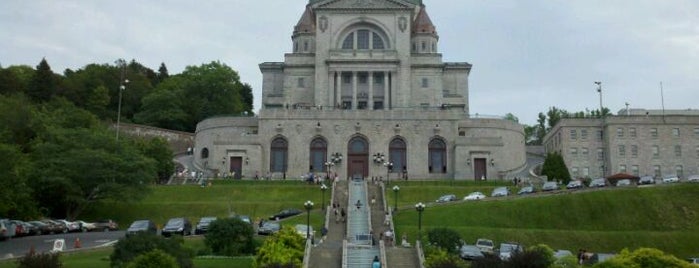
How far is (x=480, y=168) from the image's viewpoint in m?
80.5

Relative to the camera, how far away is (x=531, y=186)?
2709 inches

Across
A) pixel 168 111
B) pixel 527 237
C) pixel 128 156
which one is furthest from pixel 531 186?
pixel 168 111

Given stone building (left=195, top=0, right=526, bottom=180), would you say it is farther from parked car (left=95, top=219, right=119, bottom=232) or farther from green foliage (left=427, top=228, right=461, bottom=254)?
green foliage (left=427, top=228, right=461, bottom=254)

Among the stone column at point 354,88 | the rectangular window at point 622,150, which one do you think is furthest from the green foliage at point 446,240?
the rectangular window at point 622,150

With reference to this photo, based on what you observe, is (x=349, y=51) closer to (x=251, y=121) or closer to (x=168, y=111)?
(x=251, y=121)

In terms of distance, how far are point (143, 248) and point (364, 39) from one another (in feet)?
202

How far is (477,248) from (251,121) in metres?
46.5

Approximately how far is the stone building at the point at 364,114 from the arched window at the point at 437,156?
9cm

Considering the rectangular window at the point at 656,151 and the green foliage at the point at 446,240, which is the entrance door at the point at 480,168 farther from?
the green foliage at the point at 446,240

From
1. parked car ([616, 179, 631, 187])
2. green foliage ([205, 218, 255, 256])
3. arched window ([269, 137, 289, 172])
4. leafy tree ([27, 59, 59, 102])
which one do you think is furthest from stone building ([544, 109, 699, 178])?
leafy tree ([27, 59, 59, 102])

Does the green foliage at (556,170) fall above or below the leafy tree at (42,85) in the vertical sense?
below

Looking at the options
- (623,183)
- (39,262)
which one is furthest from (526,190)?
(39,262)

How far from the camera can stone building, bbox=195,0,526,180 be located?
8069 centimetres

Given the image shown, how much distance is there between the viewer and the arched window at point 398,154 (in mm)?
81000
